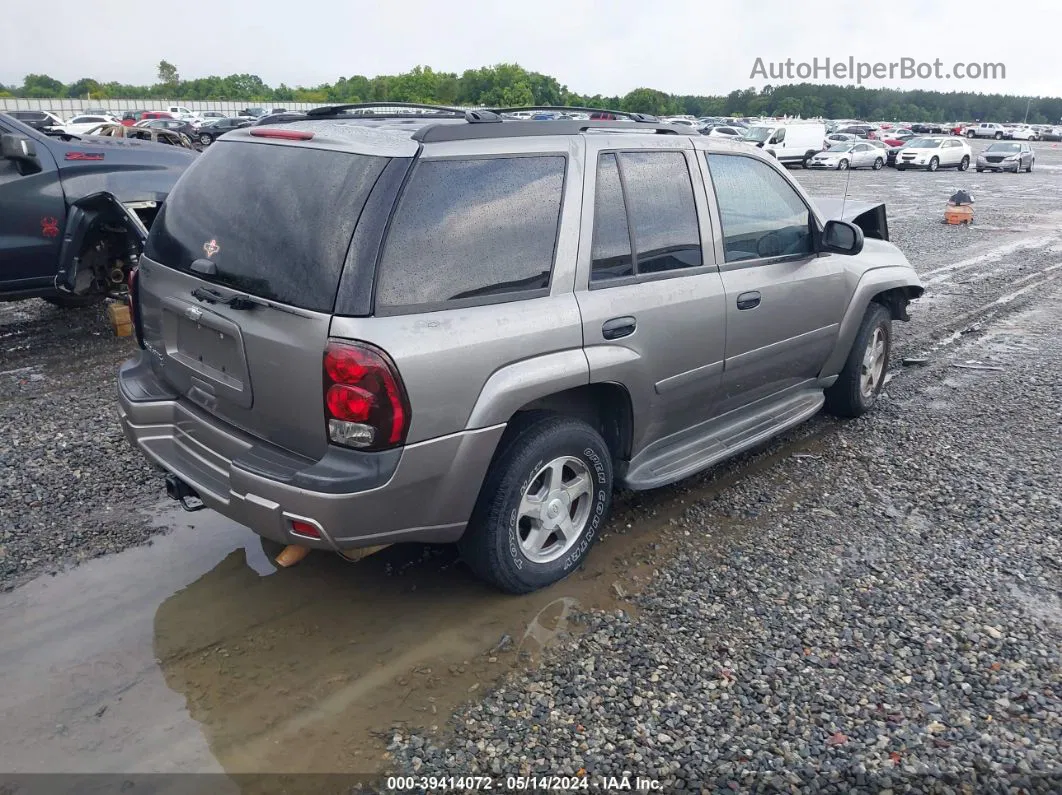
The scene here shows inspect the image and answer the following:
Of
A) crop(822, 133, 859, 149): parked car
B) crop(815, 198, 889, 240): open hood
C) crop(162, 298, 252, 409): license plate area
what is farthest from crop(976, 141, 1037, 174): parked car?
crop(162, 298, 252, 409): license plate area

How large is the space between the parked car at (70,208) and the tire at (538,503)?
4.76m

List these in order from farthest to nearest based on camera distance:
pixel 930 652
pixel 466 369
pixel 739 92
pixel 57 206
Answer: pixel 739 92 → pixel 57 206 → pixel 930 652 → pixel 466 369

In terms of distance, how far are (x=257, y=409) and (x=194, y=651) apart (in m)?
0.98

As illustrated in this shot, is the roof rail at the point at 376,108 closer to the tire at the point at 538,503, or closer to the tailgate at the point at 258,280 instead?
the tailgate at the point at 258,280

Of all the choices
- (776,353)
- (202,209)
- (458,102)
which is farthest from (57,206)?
(458,102)

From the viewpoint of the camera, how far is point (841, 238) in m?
4.77

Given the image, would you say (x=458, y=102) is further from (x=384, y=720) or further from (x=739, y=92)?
(x=384, y=720)

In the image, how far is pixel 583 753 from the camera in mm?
2803

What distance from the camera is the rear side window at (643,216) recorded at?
144 inches

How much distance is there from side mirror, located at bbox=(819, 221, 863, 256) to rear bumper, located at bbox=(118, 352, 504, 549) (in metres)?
2.58

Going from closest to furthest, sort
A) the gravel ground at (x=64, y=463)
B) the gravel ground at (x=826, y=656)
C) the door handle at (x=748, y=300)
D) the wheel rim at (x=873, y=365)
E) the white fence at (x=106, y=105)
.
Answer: the gravel ground at (x=826, y=656), the gravel ground at (x=64, y=463), the door handle at (x=748, y=300), the wheel rim at (x=873, y=365), the white fence at (x=106, y=105)

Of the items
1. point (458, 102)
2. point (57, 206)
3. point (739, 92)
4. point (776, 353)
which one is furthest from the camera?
point (739, 92)

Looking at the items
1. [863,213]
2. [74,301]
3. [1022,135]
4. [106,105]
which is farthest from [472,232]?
[106,105]

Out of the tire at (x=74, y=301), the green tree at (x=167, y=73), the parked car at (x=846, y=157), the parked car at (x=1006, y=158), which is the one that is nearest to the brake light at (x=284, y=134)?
the tire at (x=74, y=301)
